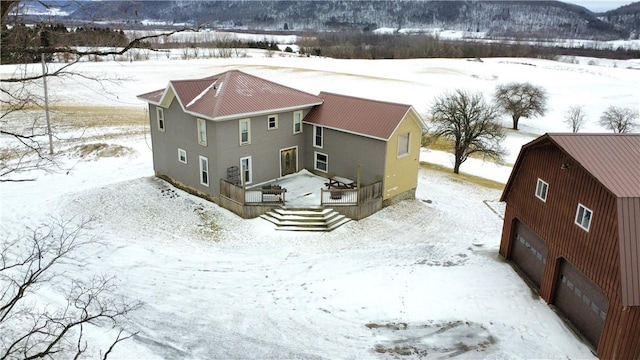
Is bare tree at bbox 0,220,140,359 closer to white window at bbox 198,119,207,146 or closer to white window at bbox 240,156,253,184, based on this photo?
white window at bbox 198,119,207,146

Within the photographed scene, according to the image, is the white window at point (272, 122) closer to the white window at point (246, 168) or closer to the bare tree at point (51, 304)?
the white window at point (246, 168)

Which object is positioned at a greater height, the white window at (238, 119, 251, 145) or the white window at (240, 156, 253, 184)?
the white window at (238, 119, 251, 145)

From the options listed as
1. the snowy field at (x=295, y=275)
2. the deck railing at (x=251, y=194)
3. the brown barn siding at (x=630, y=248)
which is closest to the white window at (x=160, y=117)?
the snowy field at (x=295, y=275)

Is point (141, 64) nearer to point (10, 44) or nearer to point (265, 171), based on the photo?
point (265, 171)

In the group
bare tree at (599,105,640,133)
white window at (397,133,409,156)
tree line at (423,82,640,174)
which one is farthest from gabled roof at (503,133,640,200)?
bare tree at (599,105,640,133)

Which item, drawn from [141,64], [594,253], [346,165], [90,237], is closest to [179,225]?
A: [90,237]

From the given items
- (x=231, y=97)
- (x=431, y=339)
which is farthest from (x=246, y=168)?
(x=431, y=339)
